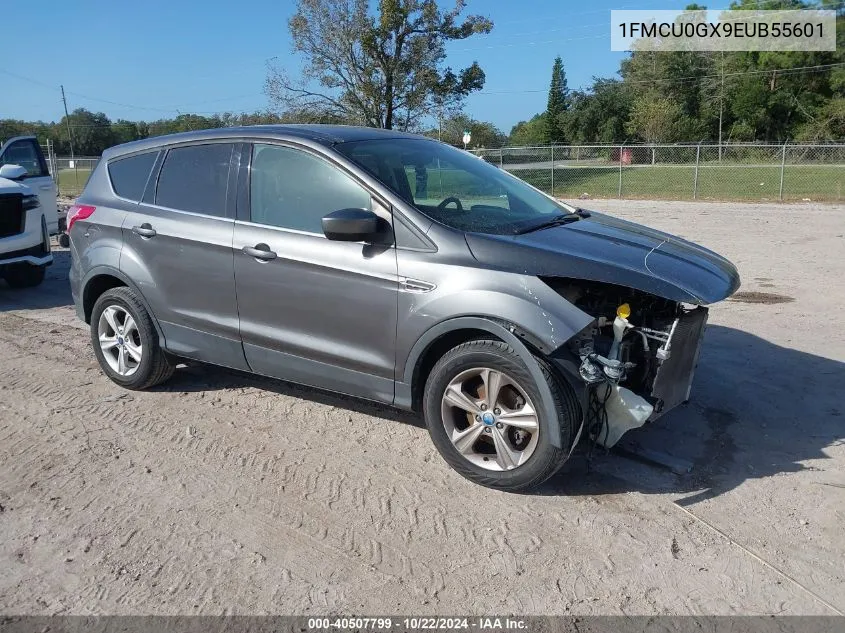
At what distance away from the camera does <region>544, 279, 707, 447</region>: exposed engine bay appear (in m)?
3.64

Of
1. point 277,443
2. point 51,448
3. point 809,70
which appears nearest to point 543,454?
point 277,443

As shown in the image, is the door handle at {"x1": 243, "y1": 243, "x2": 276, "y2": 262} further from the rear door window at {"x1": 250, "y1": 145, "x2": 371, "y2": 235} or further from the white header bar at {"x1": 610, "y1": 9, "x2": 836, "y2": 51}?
the white header bar at {"x1": 610, "y1": 9, "x2": 836, "y2": 51}

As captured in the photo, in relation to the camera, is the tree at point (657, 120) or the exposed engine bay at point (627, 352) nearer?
the exposed engine bay at point (627, 352)

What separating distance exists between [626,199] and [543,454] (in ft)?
71.4

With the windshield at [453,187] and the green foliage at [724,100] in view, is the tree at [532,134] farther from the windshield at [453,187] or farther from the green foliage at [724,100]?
the windshield at [453,187]

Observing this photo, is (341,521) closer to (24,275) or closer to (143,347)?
(143,347)

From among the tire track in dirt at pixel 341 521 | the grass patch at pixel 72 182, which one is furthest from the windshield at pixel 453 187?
the grass patch at pixel 72 182

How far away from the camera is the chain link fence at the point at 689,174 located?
24.3m

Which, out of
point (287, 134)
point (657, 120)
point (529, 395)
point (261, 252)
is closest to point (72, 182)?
point (287, 134)

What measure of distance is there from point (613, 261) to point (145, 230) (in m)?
3.19

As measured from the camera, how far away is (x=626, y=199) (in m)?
24.1

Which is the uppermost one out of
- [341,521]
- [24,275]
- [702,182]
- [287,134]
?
[287,134]

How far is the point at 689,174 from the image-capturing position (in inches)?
1437

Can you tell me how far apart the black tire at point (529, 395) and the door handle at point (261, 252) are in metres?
1.26
